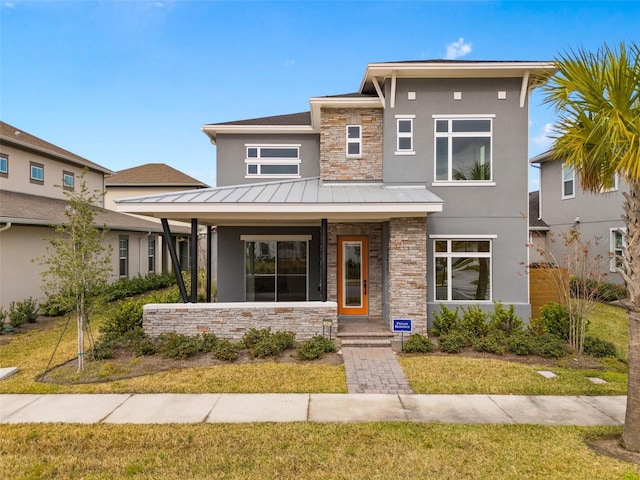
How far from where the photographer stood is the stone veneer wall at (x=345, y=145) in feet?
38.2

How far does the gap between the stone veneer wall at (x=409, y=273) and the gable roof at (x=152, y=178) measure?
1947 cm

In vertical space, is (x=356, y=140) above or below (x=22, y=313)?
above

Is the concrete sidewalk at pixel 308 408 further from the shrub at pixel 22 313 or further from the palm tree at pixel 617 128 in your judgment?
the shrub at pixel 22 313

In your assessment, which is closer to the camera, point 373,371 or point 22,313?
point 373,371

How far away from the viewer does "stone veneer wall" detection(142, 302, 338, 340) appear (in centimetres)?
974

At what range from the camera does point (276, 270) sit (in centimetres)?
1382

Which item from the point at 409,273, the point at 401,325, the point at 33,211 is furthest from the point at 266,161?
the point at 33,211

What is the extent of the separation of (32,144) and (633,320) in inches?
753

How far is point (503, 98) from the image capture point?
1086 centimetres

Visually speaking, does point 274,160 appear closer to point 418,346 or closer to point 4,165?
point 418,346

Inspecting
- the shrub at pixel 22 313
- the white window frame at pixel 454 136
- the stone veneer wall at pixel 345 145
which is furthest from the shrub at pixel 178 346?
the white window frame at pixel 454 136

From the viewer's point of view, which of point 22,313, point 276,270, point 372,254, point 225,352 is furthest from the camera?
point 276,270

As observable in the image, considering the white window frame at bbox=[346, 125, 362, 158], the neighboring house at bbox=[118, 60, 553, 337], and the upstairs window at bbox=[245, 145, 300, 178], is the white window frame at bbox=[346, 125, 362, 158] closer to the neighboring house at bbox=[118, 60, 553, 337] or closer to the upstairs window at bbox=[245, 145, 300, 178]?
the neighboring house at bbox=[118, 60, 553, 337]

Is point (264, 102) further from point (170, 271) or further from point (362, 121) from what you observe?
point (362, 121)
